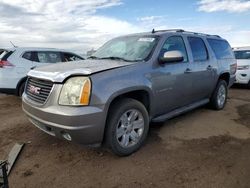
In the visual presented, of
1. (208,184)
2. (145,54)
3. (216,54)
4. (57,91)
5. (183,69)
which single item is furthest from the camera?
(216,54)

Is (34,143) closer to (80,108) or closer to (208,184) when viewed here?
(80,108)

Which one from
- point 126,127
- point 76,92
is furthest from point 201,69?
point 76,92

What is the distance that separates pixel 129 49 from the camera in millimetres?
4633

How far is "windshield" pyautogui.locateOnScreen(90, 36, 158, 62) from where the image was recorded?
14.3ft

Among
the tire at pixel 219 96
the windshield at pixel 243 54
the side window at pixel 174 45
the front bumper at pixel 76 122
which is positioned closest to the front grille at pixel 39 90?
the front bumper at pixel 76 122

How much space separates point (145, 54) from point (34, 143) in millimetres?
2337

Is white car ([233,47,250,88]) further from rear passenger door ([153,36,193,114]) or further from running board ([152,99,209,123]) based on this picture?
rear passenger door ([153,36,193,114])

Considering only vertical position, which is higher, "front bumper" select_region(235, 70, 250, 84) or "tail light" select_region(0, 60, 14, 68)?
"tail light" select_region(0, 60, 14, 68)

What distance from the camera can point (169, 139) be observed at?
4527mm

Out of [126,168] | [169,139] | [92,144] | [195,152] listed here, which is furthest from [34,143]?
[195,152]

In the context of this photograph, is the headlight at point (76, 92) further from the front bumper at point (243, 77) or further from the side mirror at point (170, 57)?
the front bumper at point (243, 77)

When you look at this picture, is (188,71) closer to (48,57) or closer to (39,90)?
(39,90)

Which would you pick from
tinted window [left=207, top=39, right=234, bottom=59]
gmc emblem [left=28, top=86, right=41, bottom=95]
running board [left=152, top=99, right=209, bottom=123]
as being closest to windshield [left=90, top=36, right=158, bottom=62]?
running board [left=152, top=99, right=209, bottom=123]

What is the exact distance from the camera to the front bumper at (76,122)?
10.7 feet
